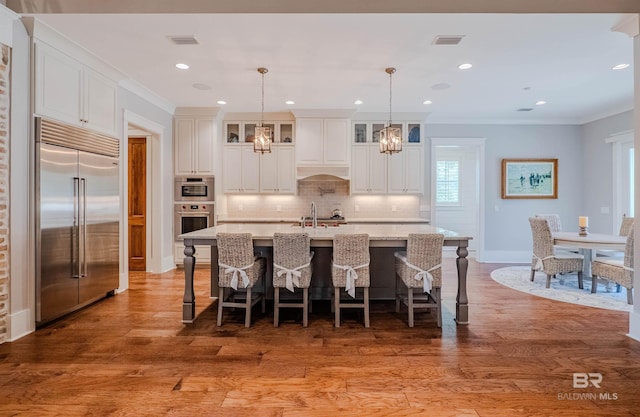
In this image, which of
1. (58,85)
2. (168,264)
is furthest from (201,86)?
(168,264)

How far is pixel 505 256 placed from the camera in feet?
21.9

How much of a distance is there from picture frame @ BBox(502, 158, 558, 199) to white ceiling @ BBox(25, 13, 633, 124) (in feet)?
4.26

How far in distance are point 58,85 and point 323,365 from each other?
142 inches

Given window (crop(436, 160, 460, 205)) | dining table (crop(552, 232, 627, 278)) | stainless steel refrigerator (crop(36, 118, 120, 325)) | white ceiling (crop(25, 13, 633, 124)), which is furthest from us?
window (crop(436, 160, 460, 205))

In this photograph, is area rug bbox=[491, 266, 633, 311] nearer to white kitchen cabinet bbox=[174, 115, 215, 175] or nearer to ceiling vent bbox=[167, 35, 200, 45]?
ceiling vent bbox=[167, 35, 200, 45]

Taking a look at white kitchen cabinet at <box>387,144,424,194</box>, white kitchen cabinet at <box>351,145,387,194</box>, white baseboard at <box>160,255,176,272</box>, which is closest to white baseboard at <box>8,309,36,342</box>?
white baseboard at <box>160,255,176,272</box>

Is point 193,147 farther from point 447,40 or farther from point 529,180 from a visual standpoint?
point 529,180

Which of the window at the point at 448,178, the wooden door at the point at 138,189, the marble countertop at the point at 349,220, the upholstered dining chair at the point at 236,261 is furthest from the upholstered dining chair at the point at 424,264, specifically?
the window at the point at 448,178

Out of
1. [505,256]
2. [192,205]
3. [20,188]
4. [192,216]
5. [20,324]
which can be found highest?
[20,188]

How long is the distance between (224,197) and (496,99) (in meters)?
4.94

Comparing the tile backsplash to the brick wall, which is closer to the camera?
the brick wall

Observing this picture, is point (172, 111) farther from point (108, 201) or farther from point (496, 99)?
point (496, 99)

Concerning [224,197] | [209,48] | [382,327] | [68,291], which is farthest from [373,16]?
[224,197]

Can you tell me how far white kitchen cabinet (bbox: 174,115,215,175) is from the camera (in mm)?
6039
